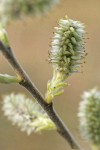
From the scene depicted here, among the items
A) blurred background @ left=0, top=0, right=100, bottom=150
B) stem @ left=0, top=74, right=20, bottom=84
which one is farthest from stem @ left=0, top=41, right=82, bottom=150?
blurred background @ left=0, top=0, right=100, bottom=150

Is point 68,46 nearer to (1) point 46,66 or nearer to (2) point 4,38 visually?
(2) point 4,38

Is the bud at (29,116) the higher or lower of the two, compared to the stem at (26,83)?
lower

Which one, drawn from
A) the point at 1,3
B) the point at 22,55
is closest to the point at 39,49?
the point at 22,55

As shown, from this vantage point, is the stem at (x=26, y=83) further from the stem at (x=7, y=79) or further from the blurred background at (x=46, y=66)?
the blurred background at (x=46, y=66)

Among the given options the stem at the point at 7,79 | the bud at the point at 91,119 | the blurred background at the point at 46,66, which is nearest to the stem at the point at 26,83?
the stem at the point at 7,79

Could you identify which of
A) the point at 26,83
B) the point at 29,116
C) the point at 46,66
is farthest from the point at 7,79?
the point at 46,66

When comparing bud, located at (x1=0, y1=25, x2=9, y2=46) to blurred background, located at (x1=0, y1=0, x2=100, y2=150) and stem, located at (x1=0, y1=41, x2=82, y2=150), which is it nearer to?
stem, located at (x1=0, y1=41, x2=82, y2=150)
